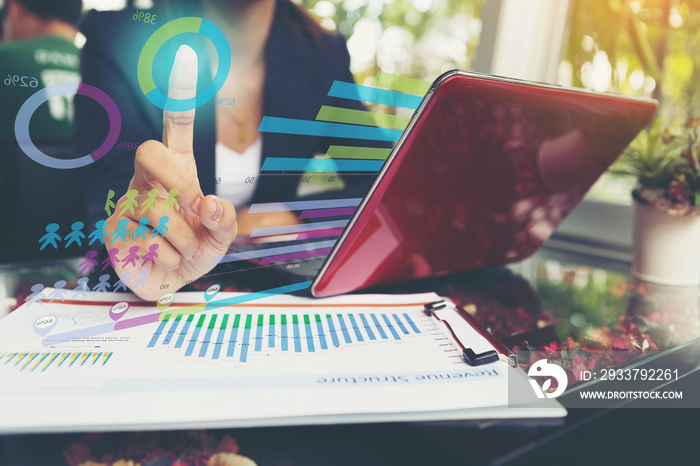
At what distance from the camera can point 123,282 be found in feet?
1.51

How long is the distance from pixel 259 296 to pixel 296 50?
560 mm

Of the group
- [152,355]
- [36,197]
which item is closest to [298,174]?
[152,355]

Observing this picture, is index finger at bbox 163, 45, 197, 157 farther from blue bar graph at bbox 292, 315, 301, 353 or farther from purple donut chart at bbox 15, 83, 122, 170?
blue bar graph at bbox 292, 315, 301, 353

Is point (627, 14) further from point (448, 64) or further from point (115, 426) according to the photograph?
point (115, 426)

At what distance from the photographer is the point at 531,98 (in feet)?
1.60

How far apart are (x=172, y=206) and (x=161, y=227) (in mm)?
24
